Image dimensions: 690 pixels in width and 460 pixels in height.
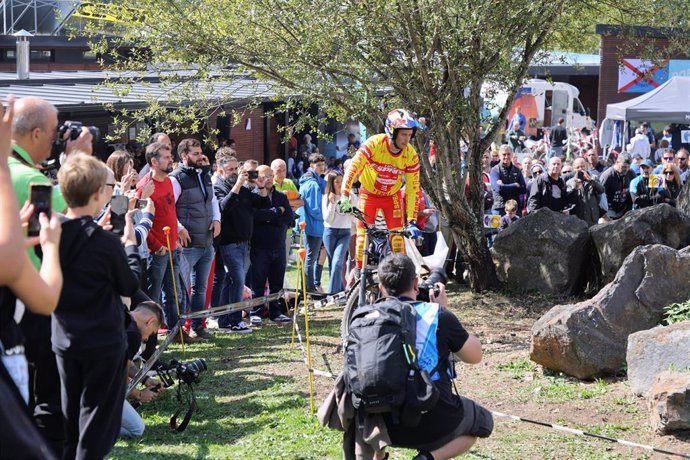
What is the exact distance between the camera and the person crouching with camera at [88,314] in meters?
4.56

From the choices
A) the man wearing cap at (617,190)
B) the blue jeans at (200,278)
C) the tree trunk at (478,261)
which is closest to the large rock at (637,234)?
the tree trunk at (478,261)

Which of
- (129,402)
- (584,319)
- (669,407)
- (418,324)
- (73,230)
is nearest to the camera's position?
(73,230)

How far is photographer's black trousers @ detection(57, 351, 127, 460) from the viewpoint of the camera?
15.2 feet

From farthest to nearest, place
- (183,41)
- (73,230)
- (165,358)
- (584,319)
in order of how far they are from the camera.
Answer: (183,41)
(165,358)
(584,319)
(73,230)

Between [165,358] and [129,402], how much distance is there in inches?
65.7

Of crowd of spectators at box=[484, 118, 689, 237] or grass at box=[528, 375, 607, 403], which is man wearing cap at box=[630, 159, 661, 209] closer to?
crowd of spectators at box=[484, 118, 689, 237]

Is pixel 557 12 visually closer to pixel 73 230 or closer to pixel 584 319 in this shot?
pixel 584 319

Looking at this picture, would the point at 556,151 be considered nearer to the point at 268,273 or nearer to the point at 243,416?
the point at 268,273

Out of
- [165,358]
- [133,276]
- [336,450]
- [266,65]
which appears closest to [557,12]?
[266,65]

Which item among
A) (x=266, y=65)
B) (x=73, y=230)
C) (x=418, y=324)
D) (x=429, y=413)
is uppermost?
(x=266, y=65)

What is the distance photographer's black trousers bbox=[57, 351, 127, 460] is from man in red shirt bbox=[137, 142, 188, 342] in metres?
4.69

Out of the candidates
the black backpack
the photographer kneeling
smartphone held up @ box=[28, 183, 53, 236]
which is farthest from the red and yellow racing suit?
smartphone held up @ box=[28, 183, 53, 236]

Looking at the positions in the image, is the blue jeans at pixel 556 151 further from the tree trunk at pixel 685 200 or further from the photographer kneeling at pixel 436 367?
the photographer kneeling at pixel 436 367

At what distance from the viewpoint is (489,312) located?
37.5ft
